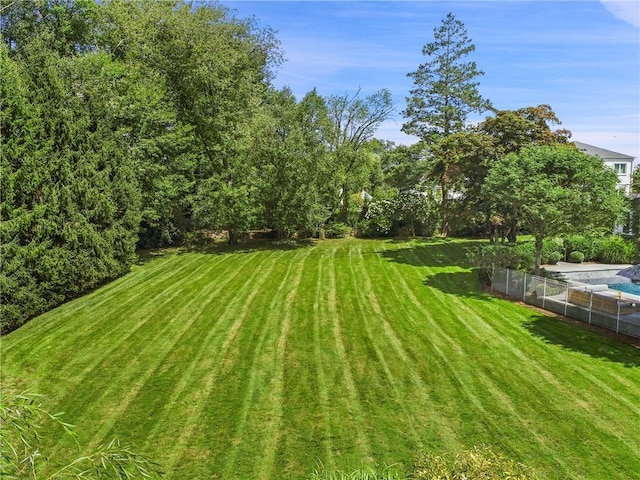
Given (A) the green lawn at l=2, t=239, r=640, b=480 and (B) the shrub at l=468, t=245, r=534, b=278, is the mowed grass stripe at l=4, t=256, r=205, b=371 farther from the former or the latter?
(B) the shrub at l=468, t=245, r=534, b=278

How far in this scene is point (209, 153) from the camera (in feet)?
89.8

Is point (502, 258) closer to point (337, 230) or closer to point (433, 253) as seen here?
point (433, 253)

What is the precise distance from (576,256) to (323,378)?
70.6ft

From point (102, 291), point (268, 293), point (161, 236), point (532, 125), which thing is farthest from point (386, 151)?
point (102, 291)

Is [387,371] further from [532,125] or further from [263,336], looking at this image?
[532,125]

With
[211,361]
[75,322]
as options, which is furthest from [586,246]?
[75,322]

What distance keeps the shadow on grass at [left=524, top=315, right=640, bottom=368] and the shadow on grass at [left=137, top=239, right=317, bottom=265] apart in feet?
51.7

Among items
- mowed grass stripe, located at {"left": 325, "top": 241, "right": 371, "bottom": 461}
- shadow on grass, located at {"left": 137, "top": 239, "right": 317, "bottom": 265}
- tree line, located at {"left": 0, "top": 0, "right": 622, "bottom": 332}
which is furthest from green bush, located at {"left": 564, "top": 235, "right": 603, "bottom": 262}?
shadow on grass, located at {"left": 137, "top": 239, "right": 317, "bottom": 265}

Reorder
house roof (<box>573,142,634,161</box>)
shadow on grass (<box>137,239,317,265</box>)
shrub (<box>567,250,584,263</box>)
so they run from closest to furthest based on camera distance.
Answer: shadow on grass (<box>137,239,317,265</box>) < shrub (<box>567,250,584,263</box>) < house roof (<box>573,142,634,161</box>)

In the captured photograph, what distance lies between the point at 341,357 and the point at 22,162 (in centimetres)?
1205

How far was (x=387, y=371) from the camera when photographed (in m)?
11.6

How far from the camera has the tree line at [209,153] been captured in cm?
1565

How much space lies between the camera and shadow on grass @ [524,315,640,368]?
12.2 metres

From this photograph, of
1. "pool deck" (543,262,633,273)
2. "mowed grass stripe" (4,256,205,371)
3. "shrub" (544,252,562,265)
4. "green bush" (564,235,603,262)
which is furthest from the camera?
"green bush" (564,235,603,262)
